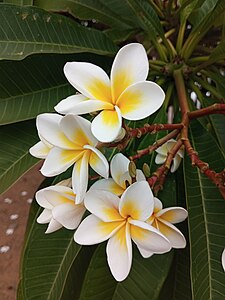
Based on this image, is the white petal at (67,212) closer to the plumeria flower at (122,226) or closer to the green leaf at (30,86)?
the plumeria flower at (122,226)

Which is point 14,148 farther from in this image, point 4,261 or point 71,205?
point 4,261

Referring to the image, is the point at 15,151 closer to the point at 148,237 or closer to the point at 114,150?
the point at 114,150

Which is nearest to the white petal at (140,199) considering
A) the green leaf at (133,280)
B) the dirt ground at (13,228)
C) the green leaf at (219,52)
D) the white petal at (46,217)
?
the white petal at (46,217)

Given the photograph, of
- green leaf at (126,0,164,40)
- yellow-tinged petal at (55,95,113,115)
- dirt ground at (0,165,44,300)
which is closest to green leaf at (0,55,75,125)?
green leaf at (126,0,164,40)

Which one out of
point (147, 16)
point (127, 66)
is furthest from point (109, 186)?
point (147, 16)

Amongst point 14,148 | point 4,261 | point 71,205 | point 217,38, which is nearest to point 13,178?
point 14,148
